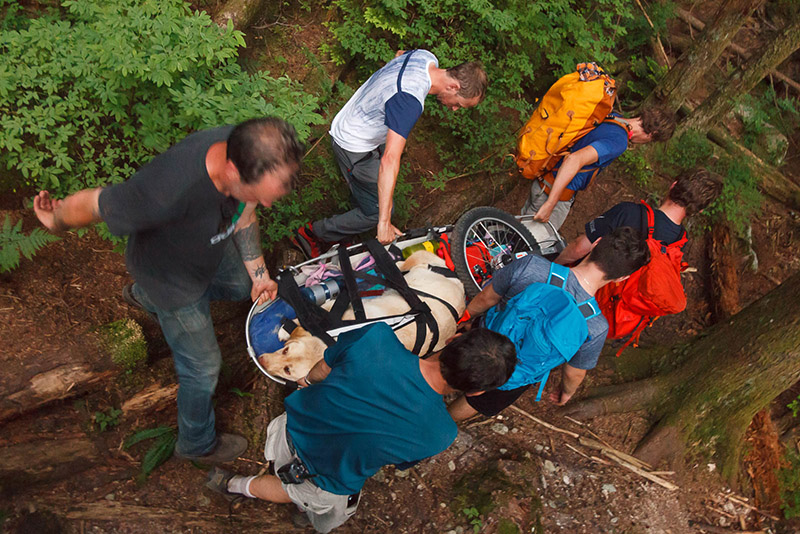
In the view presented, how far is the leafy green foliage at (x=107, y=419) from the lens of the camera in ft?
11.6

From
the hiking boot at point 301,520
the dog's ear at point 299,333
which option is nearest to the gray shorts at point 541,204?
the dog's ear at point 299,333

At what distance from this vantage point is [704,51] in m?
6.25

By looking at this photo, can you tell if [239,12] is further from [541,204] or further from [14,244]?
[541,204]

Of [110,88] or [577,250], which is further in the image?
[577,250]

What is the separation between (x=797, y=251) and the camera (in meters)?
7.46

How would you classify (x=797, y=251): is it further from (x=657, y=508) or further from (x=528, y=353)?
(x=528, y=353)

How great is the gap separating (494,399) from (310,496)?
4.79 ft

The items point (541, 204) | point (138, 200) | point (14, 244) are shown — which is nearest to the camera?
point (138, 200)

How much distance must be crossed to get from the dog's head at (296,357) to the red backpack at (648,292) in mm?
2435

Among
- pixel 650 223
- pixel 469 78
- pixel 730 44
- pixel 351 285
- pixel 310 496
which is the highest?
pixel 730 44

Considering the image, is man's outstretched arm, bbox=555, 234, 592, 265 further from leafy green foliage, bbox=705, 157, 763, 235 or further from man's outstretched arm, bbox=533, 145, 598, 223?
leafy green foliage, bbox=705, 157, 763, 235

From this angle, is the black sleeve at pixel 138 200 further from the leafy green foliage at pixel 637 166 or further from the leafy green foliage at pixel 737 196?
the leafy green foliage at pixel 737 196

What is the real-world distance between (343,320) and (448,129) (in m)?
3.74

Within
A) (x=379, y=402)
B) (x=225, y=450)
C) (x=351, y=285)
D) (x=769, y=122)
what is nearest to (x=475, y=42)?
(x=351, y=285)
